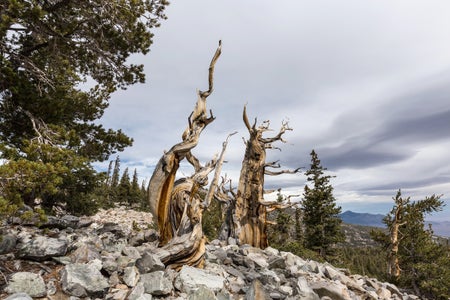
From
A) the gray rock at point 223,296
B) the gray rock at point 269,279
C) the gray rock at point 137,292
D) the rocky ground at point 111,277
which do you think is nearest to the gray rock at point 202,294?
the rocky ground at point 111,277

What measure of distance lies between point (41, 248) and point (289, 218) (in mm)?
28434

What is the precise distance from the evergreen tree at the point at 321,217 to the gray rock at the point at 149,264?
78.8 feet

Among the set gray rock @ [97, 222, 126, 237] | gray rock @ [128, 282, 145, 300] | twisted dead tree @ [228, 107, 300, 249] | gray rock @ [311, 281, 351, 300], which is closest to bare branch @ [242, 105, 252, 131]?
twisted dead tree @ [228, 107, 300, 249]

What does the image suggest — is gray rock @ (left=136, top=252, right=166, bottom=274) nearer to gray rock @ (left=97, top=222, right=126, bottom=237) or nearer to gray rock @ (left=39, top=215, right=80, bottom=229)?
gray rock @ (left=39, top=215, right=80, bottom=229)

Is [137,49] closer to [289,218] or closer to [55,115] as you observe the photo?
[55,115]

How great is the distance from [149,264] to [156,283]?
551mm

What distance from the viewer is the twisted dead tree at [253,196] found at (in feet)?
39.6

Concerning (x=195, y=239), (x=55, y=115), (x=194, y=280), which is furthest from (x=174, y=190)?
(x=55, y=115)

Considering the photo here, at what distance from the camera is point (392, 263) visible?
22.6m

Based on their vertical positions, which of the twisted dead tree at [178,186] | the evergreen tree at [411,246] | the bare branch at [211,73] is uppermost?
the bare branch at [211,73]

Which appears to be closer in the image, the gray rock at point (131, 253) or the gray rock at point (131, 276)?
the gray rock at point (131, 276)

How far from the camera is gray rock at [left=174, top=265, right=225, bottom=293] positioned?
4668mm

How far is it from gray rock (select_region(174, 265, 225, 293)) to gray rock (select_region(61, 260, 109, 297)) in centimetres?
127

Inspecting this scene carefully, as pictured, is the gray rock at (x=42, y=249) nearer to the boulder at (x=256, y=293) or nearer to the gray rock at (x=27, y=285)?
the gray rock at (x=27, y=285)
